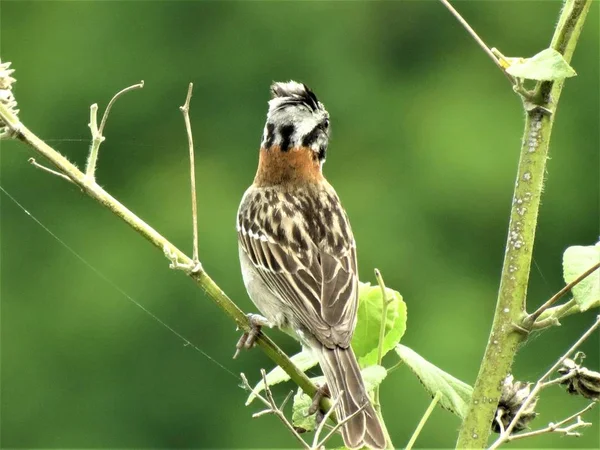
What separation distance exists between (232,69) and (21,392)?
5960mm

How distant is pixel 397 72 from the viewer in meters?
21.6

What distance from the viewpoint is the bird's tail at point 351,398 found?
208 centimetres

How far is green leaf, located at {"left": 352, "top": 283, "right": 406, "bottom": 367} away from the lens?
2.17 metres

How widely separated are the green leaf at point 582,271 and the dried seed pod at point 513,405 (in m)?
0.23

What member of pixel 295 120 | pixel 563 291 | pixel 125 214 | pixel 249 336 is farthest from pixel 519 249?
pixel 295 120

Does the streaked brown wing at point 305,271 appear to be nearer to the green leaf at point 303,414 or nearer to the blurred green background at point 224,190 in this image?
the green leaf at point 303,414

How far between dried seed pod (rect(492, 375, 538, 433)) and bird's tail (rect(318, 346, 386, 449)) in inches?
7.6

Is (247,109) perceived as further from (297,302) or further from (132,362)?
(297,302)

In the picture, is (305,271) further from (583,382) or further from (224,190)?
(224,190)

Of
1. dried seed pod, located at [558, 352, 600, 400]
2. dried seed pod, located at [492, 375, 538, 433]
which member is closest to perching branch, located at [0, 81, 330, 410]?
dried seed pod, located at [492, 375, 538, 433]

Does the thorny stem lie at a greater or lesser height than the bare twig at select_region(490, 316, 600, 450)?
greater

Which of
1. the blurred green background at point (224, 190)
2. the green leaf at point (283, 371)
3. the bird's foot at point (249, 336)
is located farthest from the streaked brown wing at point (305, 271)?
the blurred green background at point (224, 190)

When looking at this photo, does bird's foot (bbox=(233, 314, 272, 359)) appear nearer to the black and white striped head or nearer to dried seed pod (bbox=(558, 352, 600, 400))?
the black and white striped head

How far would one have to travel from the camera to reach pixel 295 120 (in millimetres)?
3418
